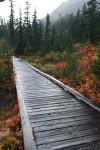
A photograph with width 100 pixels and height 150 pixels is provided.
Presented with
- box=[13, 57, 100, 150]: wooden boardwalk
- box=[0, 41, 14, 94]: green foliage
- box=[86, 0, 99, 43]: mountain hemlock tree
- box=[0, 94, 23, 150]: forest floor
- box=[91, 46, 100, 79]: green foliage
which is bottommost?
box=[0, 94, 23, 150]: forest floor

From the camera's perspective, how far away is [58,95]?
9961 mm

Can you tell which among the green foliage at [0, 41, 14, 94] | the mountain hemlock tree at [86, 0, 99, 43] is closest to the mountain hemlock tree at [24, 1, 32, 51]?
the mountain hemlock tree at [86, 0, 99, 43]

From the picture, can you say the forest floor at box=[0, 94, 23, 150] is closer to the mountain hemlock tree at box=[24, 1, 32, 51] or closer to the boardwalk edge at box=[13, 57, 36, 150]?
the boardwalk edge at box=[13, 57, 36, 150]

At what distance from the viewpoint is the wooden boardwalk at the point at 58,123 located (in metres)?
5.23

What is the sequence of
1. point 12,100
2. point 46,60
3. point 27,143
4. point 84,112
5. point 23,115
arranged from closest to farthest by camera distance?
point 27,143
point 23,115
point 84,112
point 12,100
point 46,60

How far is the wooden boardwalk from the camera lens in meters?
5.23

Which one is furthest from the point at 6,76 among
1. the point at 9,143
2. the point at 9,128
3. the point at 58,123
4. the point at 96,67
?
the point at 9,143

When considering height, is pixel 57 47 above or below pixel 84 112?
above

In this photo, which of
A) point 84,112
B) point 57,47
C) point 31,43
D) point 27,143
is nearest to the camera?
point 27,143

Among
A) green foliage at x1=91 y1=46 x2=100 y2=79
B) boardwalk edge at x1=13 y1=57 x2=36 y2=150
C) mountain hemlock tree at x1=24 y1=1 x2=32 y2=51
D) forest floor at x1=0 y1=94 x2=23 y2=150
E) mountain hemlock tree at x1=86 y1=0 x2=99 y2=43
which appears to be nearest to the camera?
boardwalk edge at x1=13 y1=57 x2=36 y2=150

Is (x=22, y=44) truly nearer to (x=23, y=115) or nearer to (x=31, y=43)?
(x=31, y=43)

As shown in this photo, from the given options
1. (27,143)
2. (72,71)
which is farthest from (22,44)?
(27,143)

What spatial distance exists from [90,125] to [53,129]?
3.57 ft

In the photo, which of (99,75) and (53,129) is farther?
(99,75)
